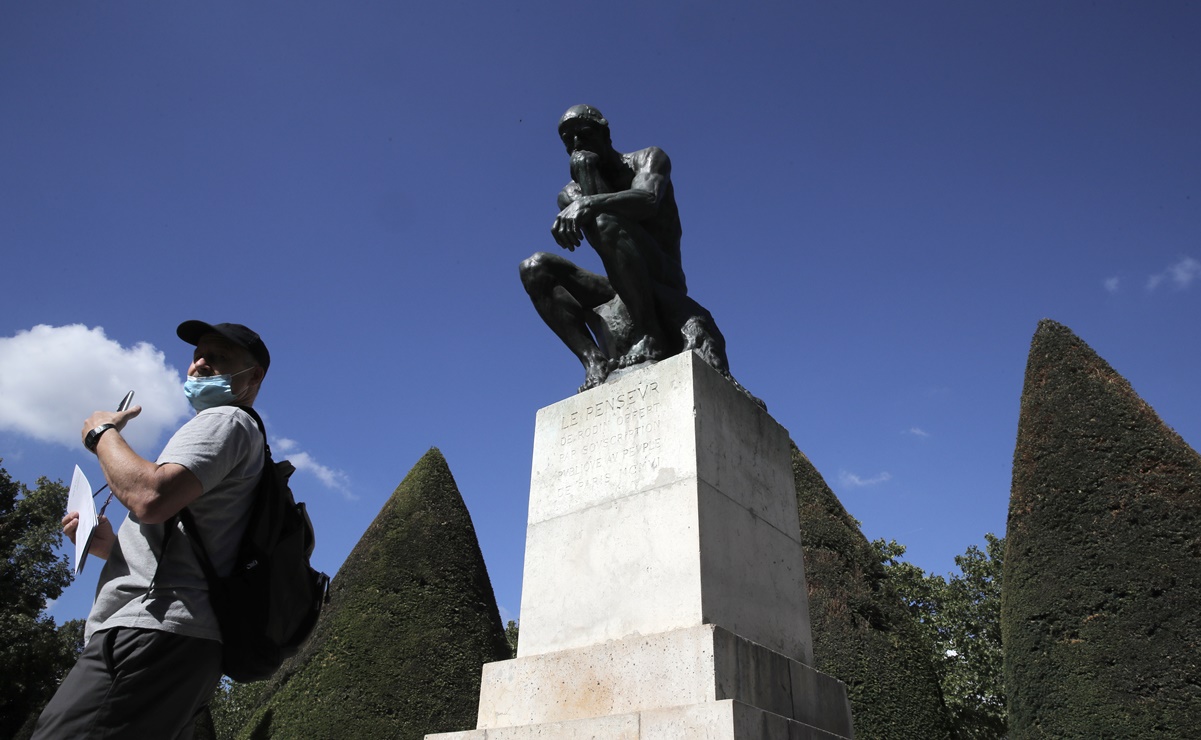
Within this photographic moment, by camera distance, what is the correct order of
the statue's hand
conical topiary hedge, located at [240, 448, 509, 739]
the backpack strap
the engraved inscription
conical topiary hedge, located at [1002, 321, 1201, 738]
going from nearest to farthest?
the backpack strap < the engraved inscription < the statue's hand < conical topiary hedge, located at [1002, 321, 1201, 738] < conical topiary hedge, located at [240, 448, 509, 739]

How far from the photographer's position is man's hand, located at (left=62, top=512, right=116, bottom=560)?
248 cm

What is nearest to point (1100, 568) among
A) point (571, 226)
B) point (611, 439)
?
point (611, 439)

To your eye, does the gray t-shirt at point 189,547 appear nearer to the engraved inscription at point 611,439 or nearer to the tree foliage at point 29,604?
the engraved inscription at point 611,439

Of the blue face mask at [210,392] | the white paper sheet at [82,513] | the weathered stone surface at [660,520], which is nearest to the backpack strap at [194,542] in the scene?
the white paper sheet at [82,513]

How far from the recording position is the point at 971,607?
29094 millimetres

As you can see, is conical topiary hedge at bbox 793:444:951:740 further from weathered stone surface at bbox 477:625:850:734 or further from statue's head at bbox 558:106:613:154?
statue's head at bbox 558:106:613:154

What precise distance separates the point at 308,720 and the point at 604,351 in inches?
336

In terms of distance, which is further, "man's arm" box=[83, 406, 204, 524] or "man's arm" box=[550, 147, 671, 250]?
"man's arm" box=[550, 147, 671, 250]

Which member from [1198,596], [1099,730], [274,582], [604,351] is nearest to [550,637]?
[604,351]

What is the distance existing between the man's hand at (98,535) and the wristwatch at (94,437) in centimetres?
28

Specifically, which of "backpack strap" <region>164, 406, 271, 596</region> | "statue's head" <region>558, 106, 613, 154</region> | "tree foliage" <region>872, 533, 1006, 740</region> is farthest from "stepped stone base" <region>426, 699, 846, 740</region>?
"tree foliage" <region>872, 533, 1006, 740</region>

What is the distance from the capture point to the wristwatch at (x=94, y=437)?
91.1 inches

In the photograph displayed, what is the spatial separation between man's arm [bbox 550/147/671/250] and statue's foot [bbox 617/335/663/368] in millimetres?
836

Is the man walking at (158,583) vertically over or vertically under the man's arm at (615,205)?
under
